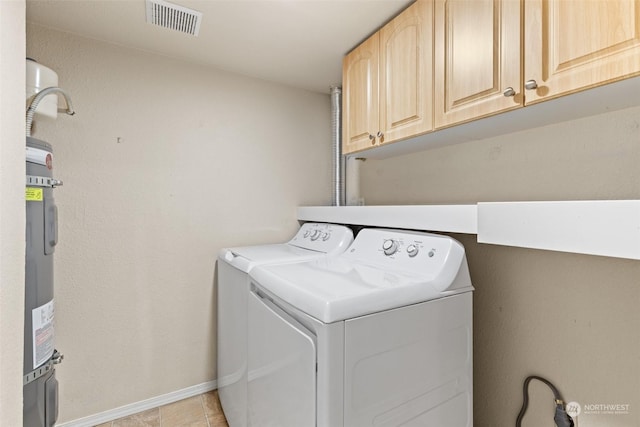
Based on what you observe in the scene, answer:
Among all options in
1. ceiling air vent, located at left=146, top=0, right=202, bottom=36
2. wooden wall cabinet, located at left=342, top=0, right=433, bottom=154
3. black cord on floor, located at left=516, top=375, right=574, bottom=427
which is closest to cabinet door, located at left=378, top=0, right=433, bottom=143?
wooden wall cabinet, located at left=342, top=0, right=433, bottom=154

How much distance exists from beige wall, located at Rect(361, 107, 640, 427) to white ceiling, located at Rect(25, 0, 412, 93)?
0.83 meters

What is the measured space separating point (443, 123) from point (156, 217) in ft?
5.50

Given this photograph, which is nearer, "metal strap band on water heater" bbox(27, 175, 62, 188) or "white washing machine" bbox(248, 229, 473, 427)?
"white washing machine" bbox(248, 229, 473, 427)

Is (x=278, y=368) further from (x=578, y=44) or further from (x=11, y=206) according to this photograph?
(x=578, y=44)

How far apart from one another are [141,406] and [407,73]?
235 centimetres

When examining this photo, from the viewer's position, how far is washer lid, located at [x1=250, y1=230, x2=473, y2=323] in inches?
35.3

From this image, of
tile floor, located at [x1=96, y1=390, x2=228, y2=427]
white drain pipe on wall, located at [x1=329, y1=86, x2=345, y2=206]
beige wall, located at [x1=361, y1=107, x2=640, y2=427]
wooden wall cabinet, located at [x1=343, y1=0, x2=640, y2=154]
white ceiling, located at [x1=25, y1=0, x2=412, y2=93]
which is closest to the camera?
wooden wall cabinet, located at [x1=343, y1=0, x2=640, y2=154]

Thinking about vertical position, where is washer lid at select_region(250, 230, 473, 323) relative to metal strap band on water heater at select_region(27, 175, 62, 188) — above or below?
below

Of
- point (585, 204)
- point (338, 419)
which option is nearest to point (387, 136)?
point (585, 204)

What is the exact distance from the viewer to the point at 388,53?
1.50 metres

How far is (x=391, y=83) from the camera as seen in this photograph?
148cm

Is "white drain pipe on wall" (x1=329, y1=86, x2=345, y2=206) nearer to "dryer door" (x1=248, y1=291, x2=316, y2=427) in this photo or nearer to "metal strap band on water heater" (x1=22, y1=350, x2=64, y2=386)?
"dryer door" (x1=248, y1=291, x2=316, y2=427)

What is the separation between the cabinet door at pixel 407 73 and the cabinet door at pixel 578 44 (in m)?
A: 0.39

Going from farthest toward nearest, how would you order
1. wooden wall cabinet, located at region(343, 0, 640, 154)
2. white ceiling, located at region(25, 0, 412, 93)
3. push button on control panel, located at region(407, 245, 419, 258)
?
1. white ceiling, located at region(25, 0, 412, 93)
2. push button on control panel, located at region(407, 245, 419, 258)
3. wooden wall cabinet, located at region(343, 0, 640, 154)
